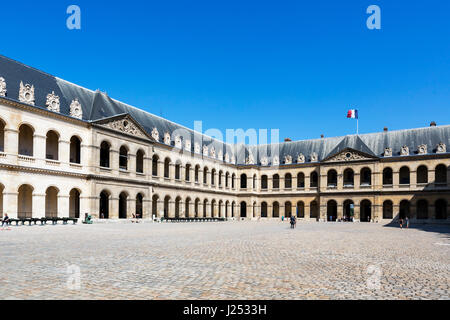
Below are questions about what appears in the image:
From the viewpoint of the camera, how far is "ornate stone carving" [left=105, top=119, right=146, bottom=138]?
44.9 metres

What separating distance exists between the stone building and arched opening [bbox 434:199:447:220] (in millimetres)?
153

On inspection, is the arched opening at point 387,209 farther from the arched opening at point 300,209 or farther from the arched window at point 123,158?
the arched window at point 123,158

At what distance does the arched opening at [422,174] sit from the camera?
59969mm

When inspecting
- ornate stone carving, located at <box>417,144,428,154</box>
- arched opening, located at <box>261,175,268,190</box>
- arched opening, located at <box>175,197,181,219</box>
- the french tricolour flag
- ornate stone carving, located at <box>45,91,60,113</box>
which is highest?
the french tricolour flag

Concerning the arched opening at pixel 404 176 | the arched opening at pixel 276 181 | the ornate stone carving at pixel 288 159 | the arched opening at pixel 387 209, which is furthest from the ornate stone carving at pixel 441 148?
the arched opening at pixel 276 181

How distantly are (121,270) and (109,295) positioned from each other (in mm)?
2863

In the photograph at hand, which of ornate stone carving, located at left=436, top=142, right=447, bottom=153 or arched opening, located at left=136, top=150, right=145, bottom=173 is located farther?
ornate stone carving, located at left=436, top=142, right=447, bottom=153

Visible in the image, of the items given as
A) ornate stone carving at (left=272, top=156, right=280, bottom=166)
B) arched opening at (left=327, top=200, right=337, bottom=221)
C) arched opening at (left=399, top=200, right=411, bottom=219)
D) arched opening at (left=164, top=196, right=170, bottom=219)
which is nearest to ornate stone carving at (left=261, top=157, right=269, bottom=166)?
ornate stone carving at (left=272, top=156, right=280, bottom=166)

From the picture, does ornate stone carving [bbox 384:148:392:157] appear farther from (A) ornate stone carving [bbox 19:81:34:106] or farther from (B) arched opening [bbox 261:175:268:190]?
(A) ornate stone carving [bbox 19:81:34:106]

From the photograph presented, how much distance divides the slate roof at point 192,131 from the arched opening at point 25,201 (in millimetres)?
8061

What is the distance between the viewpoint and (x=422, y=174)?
60.5 meters
